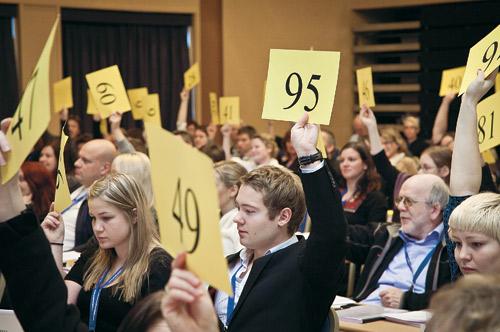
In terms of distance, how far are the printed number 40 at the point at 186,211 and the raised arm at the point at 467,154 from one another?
1.51m

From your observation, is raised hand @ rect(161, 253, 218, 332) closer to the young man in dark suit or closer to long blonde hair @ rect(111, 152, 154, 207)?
the young man in dark suit

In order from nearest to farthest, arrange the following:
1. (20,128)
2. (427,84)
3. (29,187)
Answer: (20,128), (29,187), (427,84)

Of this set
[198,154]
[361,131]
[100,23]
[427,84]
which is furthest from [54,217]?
[427,84]

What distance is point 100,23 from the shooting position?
12844mm

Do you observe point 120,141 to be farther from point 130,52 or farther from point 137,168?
point 130,52

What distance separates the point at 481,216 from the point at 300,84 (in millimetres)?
755

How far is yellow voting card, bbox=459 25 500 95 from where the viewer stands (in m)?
3.06

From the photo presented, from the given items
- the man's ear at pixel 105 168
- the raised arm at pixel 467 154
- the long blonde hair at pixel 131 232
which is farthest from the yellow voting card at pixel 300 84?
the man's ear at pixel 105 168

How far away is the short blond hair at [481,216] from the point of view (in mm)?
2615

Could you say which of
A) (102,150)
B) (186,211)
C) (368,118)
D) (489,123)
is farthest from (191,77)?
(186,211)

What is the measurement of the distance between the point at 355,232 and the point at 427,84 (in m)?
9.97

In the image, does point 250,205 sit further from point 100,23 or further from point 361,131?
point 100,23

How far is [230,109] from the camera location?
30.4 feet

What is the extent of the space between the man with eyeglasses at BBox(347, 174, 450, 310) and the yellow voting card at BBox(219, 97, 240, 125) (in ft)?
15.7
